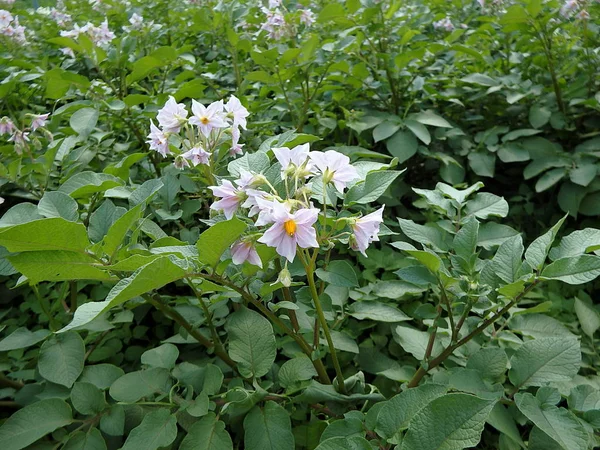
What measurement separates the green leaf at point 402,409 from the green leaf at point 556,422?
0.17 meters

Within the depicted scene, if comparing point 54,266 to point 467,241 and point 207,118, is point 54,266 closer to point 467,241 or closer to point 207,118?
point 207,118

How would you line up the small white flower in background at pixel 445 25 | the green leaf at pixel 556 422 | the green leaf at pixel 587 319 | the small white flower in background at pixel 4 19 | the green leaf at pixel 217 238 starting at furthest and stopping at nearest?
the small white flower in background at pixel 445 25 → the small white flower in background at pixel 4 19 → the green leaf at pixel 587 319 → the green leaf at pixel 556 422 → the green leaf at pixel 217 238

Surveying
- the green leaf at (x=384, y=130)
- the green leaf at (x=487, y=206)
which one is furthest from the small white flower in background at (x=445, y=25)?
the green leaf at (x=487, y=206)

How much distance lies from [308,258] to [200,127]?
1.34ft

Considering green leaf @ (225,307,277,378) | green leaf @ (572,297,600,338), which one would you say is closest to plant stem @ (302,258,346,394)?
green leaf @ (225,307,277,378)

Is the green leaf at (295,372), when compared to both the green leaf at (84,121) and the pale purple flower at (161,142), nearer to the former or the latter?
the pale purple flower at (161,142)

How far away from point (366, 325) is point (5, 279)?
115cm

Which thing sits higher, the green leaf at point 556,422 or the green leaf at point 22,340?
the green leaf at point 556,422

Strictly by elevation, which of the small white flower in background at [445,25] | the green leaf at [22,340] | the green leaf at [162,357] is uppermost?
the small white flower in background at [445,25]

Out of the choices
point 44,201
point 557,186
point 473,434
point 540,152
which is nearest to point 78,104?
point 44,201

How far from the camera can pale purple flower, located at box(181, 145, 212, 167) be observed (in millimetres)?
976

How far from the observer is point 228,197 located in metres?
0.76

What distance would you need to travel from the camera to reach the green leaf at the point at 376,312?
101 centimetres

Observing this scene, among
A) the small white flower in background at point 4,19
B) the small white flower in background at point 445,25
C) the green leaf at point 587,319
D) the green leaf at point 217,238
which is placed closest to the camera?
the green leaf at point 217,238
